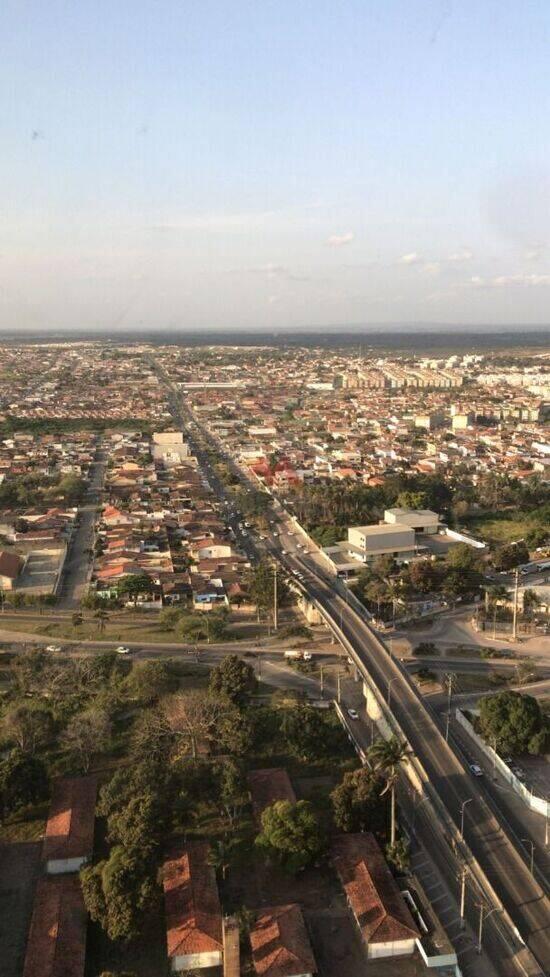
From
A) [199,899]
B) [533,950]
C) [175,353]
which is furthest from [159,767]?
[175,353]

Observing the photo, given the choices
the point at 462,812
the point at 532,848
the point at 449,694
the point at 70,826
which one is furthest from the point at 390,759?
the point at 70,826

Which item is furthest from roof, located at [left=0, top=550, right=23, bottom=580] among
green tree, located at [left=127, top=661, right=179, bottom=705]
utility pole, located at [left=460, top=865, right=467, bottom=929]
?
utility pole, located at [left=460, top=865, right=467, bottom=929]

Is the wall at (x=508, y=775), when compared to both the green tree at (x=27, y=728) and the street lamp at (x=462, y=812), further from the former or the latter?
the green tree at (x=27, y=728)

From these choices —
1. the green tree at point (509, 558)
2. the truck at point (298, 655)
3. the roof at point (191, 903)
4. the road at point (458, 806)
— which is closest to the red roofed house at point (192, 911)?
the roof at point (191, 903)

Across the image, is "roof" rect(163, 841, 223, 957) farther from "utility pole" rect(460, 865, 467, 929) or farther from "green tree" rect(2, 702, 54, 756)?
"green tree" rect(2, 702, 54, 756)

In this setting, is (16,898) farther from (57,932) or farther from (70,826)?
(57,932)
